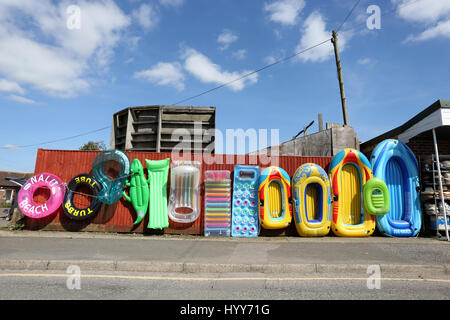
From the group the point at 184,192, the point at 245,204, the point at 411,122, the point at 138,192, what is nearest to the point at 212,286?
the point at 245,204

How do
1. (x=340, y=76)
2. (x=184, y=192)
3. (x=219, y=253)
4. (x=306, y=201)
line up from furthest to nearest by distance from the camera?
1. (x=340, y=76)
2. (x=184, y=192)
3. (x=306, y=201)
4. (x=219, y=253)

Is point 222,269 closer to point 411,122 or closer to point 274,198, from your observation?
point 274,198

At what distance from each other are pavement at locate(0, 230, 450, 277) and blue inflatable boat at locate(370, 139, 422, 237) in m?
0.45

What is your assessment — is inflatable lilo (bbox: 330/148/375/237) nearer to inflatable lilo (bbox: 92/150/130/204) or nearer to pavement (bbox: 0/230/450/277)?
pavement (bbox: 0/230/450/277)

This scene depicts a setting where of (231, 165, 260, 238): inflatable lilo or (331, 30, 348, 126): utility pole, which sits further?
(331, 30, 348, 126): utility pole

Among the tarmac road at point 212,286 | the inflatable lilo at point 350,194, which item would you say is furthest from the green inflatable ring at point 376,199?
the tarmac road at point 212,286

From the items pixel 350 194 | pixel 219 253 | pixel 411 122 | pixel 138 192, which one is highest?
pixel 411 122

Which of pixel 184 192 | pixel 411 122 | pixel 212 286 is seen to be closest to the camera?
pixel 212 286

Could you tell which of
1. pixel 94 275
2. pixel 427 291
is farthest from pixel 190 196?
pixel 427 291

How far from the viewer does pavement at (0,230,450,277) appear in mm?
5402

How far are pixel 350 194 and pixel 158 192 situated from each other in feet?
20.8

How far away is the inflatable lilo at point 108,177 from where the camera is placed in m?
8.91

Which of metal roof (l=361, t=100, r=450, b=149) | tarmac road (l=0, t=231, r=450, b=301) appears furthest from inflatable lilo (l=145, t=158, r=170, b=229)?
metal roof (l=361, t=100, r=450, b=149)

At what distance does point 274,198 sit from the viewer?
29.8 feet
